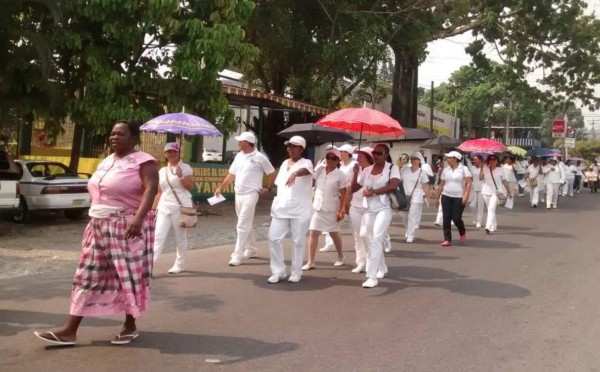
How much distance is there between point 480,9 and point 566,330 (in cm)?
1926

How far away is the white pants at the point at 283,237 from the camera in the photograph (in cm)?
697

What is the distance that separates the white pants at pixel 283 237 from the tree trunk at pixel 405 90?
18894 mm

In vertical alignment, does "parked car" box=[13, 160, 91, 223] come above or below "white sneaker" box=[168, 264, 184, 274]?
above

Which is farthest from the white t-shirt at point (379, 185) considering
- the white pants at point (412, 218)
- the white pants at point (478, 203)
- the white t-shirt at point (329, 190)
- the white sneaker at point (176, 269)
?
the white pants at point (478, 203)

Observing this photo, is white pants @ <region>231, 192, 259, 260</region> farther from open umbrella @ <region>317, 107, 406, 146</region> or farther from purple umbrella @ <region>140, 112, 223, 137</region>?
purple umbrella @ <region>140, 112, 223, 137</region>

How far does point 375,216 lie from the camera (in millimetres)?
7148

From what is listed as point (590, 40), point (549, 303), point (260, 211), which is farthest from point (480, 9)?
point (549, 303)

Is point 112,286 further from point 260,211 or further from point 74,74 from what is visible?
point 260,211

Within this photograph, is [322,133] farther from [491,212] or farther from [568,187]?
[568,187]

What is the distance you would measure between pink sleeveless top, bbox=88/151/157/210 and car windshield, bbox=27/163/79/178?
27.5 ft

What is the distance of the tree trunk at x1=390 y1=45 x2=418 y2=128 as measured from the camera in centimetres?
2553

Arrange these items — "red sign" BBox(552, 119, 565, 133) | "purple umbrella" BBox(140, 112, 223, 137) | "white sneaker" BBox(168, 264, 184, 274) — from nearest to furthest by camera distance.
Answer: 1. "white sneaker" BBox(168, 264, 184, 274)
2. "purple umbrella" BBox(140, 112, 223, 137)
3. "red sign" BBox(552, 119, 565, 133)

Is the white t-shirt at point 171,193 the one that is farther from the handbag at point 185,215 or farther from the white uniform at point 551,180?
the white uniform at point 551,180

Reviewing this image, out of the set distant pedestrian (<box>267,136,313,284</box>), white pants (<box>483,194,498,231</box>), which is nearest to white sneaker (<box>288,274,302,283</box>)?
distant pedestrian (<box>267,136,313,284</box>)
